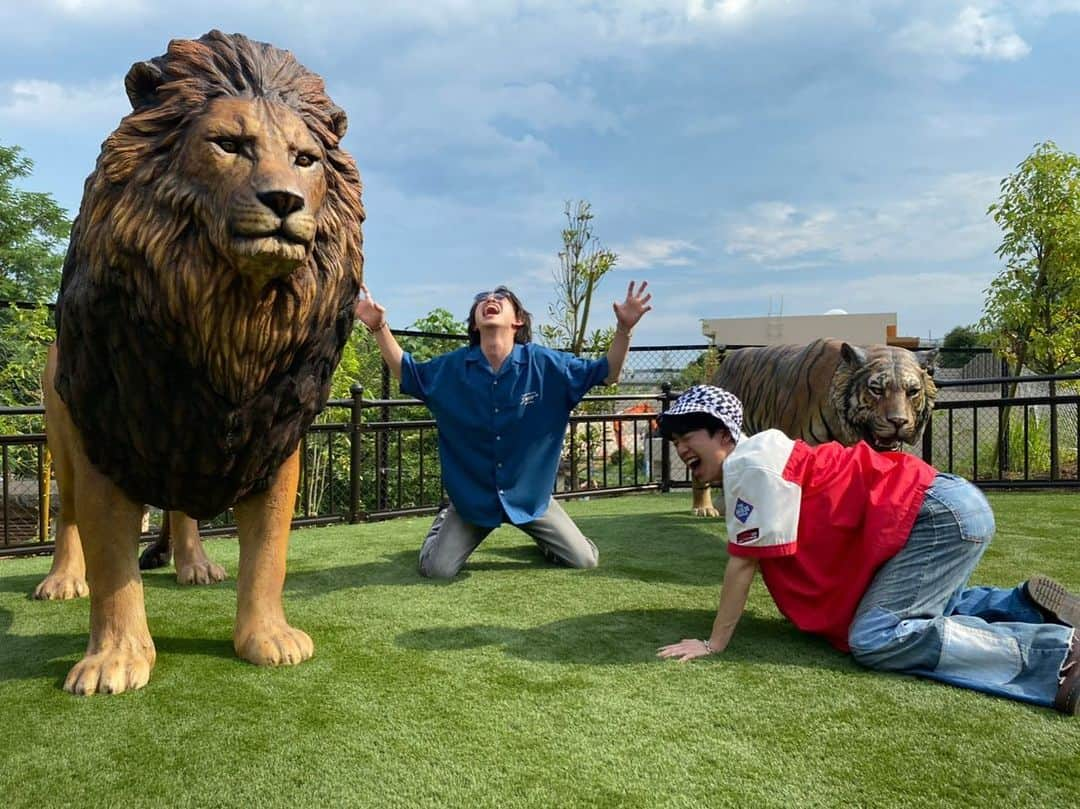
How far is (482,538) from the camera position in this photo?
14.0 ft

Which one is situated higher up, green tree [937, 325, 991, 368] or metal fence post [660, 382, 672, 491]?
green tree [937, 325, 991, 368]

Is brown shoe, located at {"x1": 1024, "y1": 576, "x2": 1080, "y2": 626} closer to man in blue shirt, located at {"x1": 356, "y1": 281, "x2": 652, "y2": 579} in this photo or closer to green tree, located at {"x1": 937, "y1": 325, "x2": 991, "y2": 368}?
man in blue shirt, located at {"x1": 356, "y1": 281, "x2": 652, "y2": 579}

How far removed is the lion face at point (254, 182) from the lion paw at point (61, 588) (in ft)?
7.88

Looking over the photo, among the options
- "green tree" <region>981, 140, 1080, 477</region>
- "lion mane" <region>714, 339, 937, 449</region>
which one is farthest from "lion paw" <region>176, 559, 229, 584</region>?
"green tree" <region>981, 140, 1080, 477</region>

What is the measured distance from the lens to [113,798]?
1.73 metres

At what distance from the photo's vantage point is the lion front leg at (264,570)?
8.52ft

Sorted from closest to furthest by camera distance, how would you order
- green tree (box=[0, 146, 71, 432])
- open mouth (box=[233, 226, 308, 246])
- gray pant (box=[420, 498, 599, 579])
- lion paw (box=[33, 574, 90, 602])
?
open mouth (box=[233, 226, 308, 246]), lion paw (box=[33, 574, 90, 602]), gray pant (box=[420, 498, 599, 579]), green tree (box=[0, 146, 71, 432])

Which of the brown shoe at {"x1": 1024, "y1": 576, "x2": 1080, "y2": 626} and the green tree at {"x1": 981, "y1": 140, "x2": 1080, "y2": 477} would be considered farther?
the green tree at {"x1": 981, "y1": 140, "x2": 1080, "y2": 477}

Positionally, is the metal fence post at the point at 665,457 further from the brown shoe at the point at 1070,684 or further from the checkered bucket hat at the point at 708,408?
the brown shoe at the point at 1070,684

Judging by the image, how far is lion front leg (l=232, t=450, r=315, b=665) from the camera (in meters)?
2.60

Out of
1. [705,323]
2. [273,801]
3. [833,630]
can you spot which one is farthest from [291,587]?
[705,323]

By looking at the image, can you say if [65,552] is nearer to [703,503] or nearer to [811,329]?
[703,503]

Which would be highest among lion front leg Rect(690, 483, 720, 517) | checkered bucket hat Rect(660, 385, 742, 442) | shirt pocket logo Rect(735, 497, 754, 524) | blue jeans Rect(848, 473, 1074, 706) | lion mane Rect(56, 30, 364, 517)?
lion mane Rect(56, 30, 364, 517)

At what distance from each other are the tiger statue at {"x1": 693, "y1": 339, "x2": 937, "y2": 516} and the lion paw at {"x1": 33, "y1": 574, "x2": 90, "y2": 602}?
4091 millimetres
